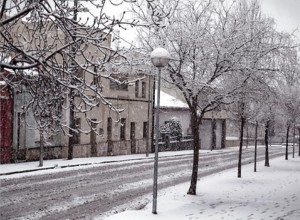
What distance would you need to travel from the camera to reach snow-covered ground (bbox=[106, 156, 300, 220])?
10703 mm

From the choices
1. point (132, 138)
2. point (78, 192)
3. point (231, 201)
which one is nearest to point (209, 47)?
point (231, 201)

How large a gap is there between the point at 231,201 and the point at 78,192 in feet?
17.8

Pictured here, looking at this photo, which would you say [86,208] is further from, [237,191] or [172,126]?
[172,126]

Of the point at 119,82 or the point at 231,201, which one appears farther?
the point at 231,201

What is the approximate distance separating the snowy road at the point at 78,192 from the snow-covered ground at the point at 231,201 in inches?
50.6

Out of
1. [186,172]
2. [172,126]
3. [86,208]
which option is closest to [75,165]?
[186,172]

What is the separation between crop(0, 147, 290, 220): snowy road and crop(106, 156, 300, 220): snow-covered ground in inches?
50.6

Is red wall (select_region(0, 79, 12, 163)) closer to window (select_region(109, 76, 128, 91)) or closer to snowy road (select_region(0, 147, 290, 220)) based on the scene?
snowy road (select_region(0, 147, 290, 220))

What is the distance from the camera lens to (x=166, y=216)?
10484 mm

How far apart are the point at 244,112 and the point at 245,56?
774 cm

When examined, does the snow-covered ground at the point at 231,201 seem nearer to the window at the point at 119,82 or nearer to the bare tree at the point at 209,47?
the bare tree at the point at 209,47

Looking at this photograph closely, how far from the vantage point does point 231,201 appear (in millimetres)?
13312

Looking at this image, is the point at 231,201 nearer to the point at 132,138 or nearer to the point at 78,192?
the point at 78,192

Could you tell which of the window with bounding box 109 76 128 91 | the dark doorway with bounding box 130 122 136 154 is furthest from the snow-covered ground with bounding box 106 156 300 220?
the dark doorway with bounding box 130 122 136 154
